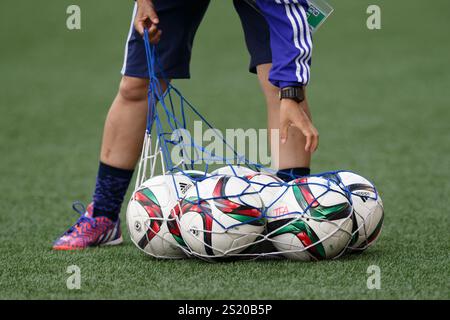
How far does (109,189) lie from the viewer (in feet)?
11.5

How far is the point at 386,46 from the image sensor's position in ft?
33.7

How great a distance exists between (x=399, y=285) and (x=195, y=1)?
4.83 feet

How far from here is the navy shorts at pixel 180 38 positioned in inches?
130

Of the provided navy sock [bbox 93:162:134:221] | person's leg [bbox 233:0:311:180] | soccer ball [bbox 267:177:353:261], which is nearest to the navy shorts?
person's leg [bbox 233:0:311:180]

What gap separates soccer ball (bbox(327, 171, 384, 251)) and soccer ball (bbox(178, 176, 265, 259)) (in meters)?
0.34

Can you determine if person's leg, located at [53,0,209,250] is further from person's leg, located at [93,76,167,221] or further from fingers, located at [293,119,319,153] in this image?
fingers, located at [293,119,319,153]

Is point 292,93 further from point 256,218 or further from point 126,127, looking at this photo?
point 126,127

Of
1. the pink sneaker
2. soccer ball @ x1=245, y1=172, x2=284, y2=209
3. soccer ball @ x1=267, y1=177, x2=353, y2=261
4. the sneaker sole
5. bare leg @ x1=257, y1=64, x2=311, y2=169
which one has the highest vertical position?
bare leg @ x1=257, y1=64, x2=311, y2=169

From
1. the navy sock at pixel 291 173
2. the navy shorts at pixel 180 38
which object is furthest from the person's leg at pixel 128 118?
the navy sock at pixel 291 173

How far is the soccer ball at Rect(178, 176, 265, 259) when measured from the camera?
2830mm

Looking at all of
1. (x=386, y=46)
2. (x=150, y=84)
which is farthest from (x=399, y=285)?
(x=386, y=46)

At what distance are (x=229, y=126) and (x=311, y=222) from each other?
3.85 metres

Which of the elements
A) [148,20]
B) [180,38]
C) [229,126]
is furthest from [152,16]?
[229,126]

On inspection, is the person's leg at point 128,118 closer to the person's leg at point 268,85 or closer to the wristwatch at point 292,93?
the person's leg at point 268,85
